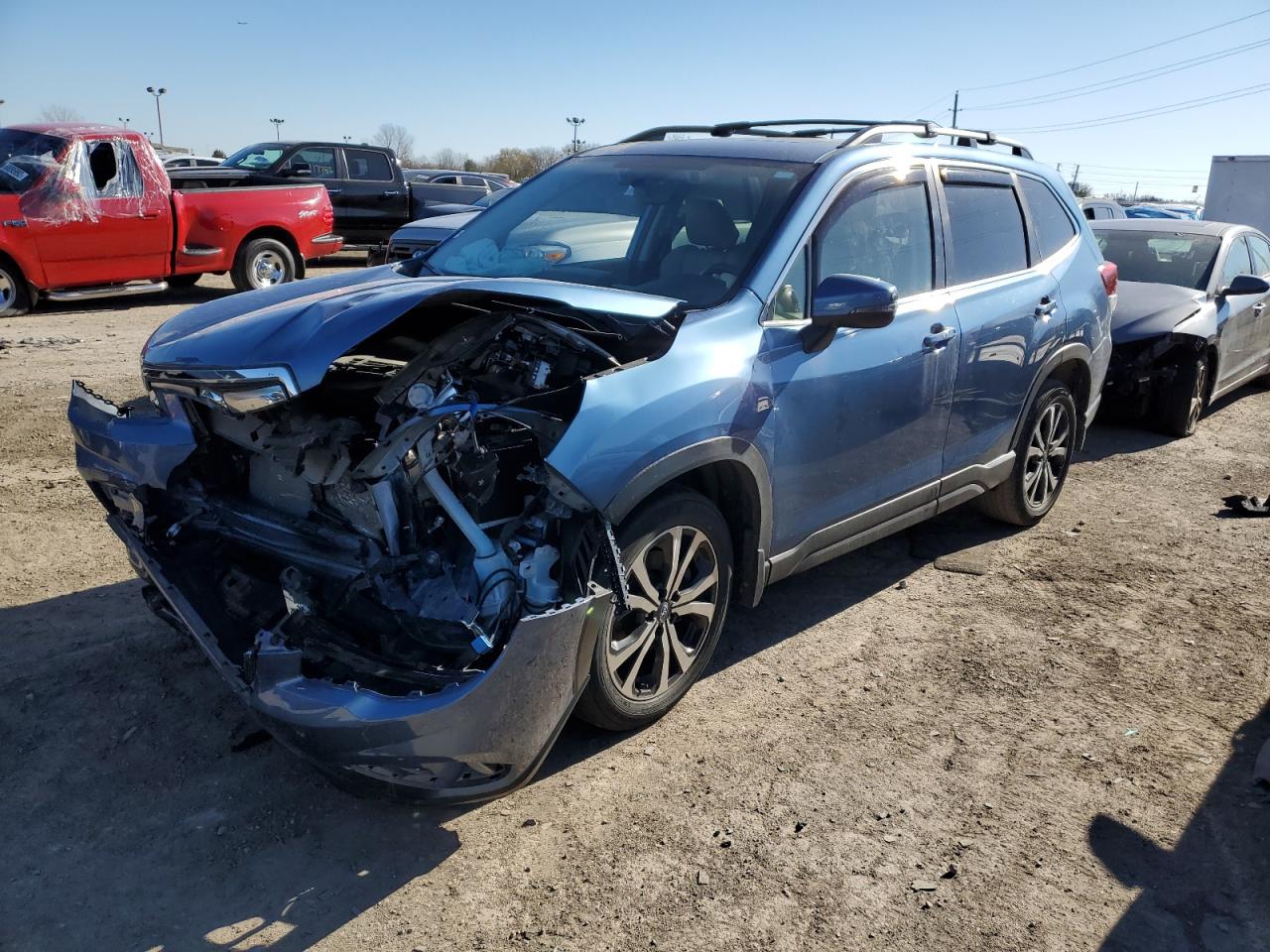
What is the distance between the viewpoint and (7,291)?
11.0 metres

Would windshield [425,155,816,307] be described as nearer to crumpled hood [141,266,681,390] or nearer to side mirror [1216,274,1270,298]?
crumpled hood [141,266,681,390]

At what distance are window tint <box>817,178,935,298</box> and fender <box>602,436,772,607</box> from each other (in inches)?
33.5

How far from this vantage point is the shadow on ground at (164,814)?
2.70 m

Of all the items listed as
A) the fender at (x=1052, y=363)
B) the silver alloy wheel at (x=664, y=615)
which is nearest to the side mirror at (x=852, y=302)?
the silver alloy wheel at (x=664, y=615)

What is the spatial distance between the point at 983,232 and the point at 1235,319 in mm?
4869

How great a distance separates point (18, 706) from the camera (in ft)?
11.8

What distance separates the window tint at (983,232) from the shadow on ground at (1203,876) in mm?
2407

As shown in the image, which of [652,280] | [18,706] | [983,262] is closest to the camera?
[18,706]

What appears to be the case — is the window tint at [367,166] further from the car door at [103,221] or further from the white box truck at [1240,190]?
the white box truck at [1240,190]

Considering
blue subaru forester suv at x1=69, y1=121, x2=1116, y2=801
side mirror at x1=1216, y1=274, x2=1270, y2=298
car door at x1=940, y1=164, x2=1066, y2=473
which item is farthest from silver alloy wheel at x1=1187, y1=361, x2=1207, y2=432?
blue subaru forester suv at x1=69, y1=121, x2=1116, y2=801

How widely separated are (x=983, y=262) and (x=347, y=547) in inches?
130

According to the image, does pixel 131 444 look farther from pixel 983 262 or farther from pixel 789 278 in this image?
pixel 983 262

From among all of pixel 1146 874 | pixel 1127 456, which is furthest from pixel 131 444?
pixel 1127 456

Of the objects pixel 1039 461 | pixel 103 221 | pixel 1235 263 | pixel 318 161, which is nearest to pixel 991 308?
pixel 1039 461
